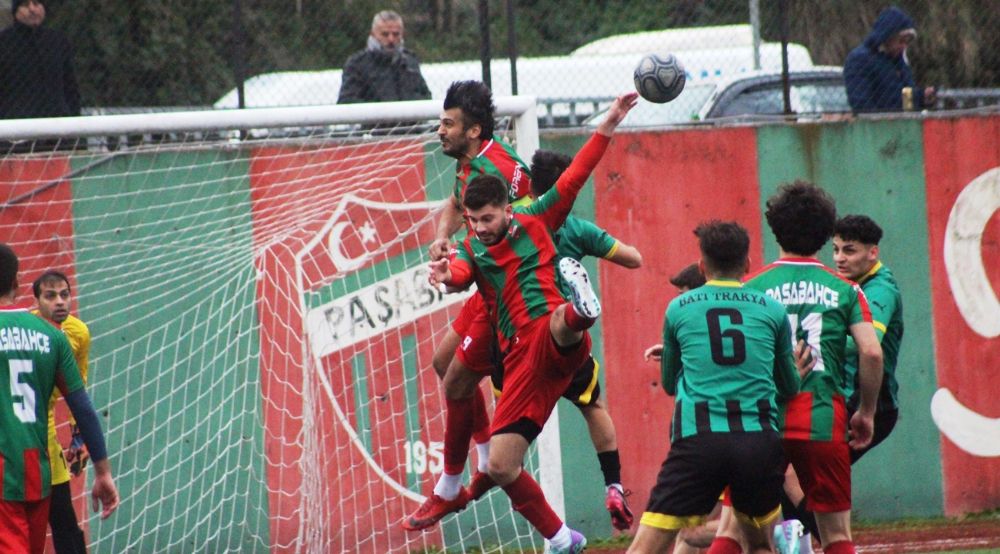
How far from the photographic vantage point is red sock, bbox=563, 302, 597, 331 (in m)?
6.43

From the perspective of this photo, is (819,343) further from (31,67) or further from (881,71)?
(31,67)

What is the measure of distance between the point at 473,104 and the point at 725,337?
6.97ft

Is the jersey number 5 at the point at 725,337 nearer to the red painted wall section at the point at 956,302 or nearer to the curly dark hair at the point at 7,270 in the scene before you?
the curly dark hair at the point at 7,270

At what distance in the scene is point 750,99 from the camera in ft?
39.9

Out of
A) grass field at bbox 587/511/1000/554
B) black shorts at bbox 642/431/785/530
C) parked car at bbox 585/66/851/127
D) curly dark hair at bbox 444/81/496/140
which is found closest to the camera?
black shorts at bbox 642/431/785/530

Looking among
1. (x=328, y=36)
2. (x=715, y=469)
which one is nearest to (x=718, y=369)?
(x=715, y=469)

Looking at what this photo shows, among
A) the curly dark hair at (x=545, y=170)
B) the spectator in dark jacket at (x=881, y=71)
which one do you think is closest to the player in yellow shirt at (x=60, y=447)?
the curly dark hair at (x=545, y=170)

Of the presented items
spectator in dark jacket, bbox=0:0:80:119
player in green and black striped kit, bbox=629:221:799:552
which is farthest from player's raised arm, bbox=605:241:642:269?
spectator in dark jacket, bbox=0:0:80:119

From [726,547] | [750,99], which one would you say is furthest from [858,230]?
[750,99]

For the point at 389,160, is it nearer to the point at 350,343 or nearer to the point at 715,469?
→ the point at 350,343

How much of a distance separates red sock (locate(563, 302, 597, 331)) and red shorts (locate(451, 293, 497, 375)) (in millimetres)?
811

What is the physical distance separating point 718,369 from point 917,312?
5.31 m

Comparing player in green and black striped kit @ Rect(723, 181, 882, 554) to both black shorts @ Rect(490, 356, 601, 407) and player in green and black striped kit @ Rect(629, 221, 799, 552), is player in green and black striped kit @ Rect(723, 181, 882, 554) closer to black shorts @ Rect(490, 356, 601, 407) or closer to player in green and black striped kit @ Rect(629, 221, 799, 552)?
player in green and black striped kit @ Rect(629, 221, 799, 552)

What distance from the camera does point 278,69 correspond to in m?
11.5
